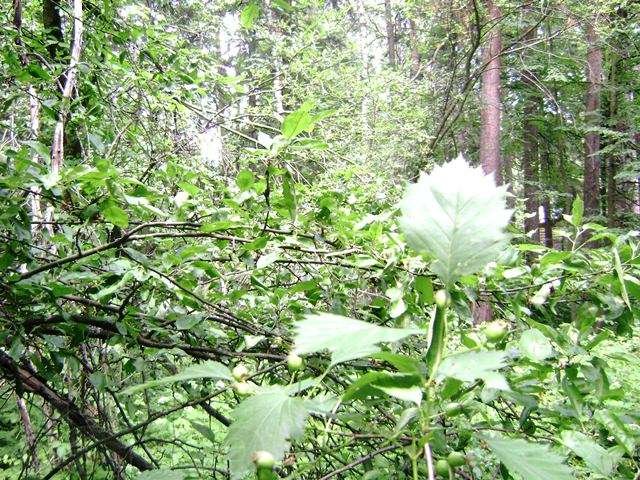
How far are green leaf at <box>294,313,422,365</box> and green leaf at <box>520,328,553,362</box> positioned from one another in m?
0.50

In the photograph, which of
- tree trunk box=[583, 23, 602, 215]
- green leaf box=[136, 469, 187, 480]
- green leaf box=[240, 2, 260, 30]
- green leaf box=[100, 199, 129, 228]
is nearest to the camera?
green leaf box=[136, 469, 187, 480]

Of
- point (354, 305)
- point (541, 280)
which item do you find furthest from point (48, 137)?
point (541, 280)

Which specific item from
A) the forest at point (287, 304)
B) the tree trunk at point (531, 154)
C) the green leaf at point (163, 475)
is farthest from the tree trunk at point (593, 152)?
the green leaf at point (163, 475)

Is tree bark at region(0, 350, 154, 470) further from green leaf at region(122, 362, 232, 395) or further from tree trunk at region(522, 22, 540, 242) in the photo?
tree trunk at region(522, 22, 540, 242)

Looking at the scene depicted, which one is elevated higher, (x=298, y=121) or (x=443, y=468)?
(x=298, y=121)

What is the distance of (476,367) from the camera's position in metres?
0.47

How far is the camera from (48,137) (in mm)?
2543

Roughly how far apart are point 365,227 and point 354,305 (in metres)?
0.36

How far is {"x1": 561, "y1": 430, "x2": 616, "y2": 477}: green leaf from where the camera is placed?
80 cm

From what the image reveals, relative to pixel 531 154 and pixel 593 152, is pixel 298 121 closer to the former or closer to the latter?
pixel 593 152

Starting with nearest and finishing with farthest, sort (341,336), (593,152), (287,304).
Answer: (341,336) → (287,304) → (593,152)

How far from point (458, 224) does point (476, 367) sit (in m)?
0.14

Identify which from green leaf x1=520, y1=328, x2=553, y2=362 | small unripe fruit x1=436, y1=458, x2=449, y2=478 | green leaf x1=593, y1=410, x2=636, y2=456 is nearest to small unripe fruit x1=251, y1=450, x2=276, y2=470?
small unripe fruit x1=436, y1=458, x2=449, y2=478

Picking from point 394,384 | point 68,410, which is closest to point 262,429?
point 394,384
